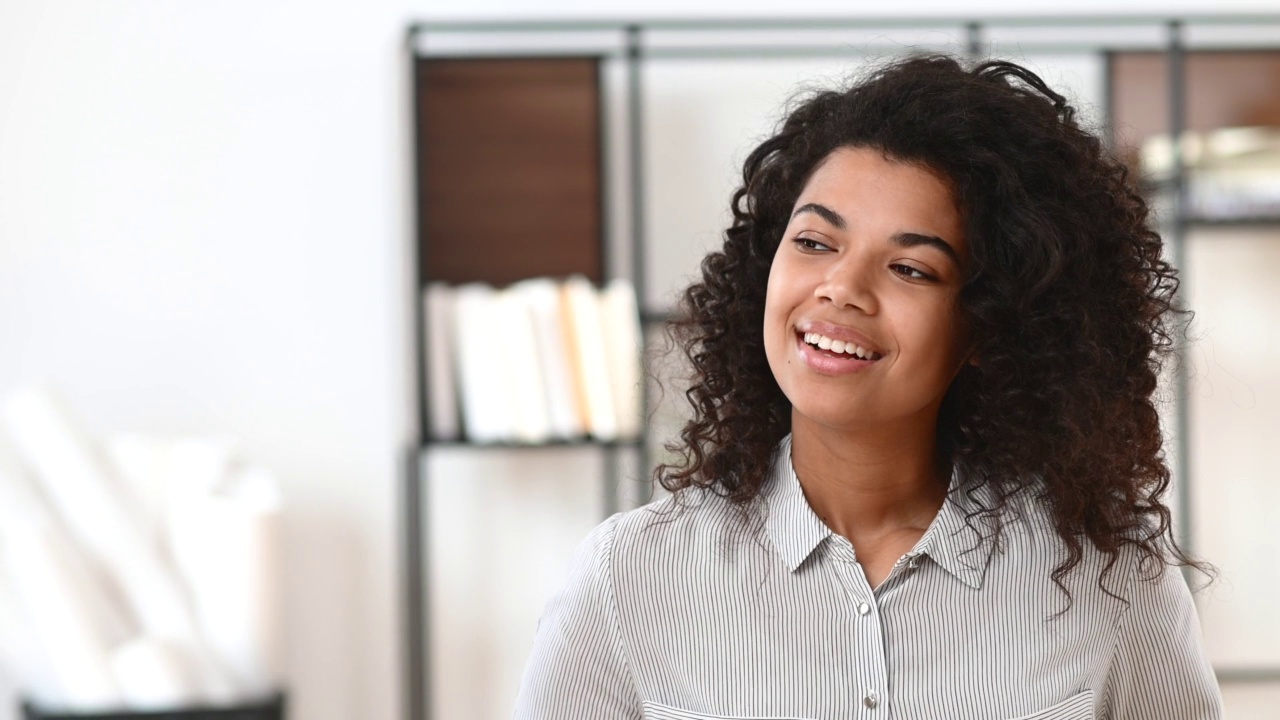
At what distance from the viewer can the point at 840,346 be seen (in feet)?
4.09

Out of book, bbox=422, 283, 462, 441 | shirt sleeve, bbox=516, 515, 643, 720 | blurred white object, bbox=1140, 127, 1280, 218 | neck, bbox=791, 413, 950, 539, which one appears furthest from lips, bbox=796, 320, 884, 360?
blurred white object, bbox=1140, 127, 1280, 218

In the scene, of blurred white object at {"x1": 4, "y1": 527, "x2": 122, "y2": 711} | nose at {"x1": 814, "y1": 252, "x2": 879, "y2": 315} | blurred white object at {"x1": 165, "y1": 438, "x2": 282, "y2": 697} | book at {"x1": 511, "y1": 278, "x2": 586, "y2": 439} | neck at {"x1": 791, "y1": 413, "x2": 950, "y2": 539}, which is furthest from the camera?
book at {"x1": 511, "y1": 278, "x2": 586, "y2": 439}

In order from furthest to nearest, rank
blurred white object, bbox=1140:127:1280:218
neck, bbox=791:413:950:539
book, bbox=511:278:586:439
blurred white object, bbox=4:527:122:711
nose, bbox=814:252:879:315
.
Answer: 1. blurred white object, bbox=1140:127:1280:218
2. book, bbox=511:278:586:439
3. blurred white object, bbox=4:527:122:711
4. neck, bbox=791:413:950:539
5. nose, bbox=814:252:879:315

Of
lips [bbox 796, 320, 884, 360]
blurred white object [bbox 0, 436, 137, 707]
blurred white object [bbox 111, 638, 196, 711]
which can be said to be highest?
lips [bbox 796, 320, 884, 360]

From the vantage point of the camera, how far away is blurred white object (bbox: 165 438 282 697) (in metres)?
2.62

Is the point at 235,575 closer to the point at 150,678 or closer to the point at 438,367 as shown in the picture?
the point at 150,678

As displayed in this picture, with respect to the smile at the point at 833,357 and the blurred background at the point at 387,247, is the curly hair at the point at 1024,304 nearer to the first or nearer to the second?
the smile at the point at 833,357

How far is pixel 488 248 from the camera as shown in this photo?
10.4 ft

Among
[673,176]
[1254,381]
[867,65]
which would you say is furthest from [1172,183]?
[867,65]

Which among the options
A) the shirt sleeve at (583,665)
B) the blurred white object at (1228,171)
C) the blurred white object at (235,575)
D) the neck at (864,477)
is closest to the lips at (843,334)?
the neck at (864,477)

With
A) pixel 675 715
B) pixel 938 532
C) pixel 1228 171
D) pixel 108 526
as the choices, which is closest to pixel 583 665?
pixel 675 715

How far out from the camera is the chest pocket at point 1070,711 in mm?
1274

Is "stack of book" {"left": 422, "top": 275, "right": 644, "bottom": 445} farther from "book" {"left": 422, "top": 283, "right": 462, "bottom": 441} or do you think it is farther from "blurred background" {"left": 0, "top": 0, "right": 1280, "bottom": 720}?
"blurred background" {"left": 0, "top": 0, "right": 1280, "bottom": 720}

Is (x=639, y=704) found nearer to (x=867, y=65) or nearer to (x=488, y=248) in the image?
(x=867, y=65)
